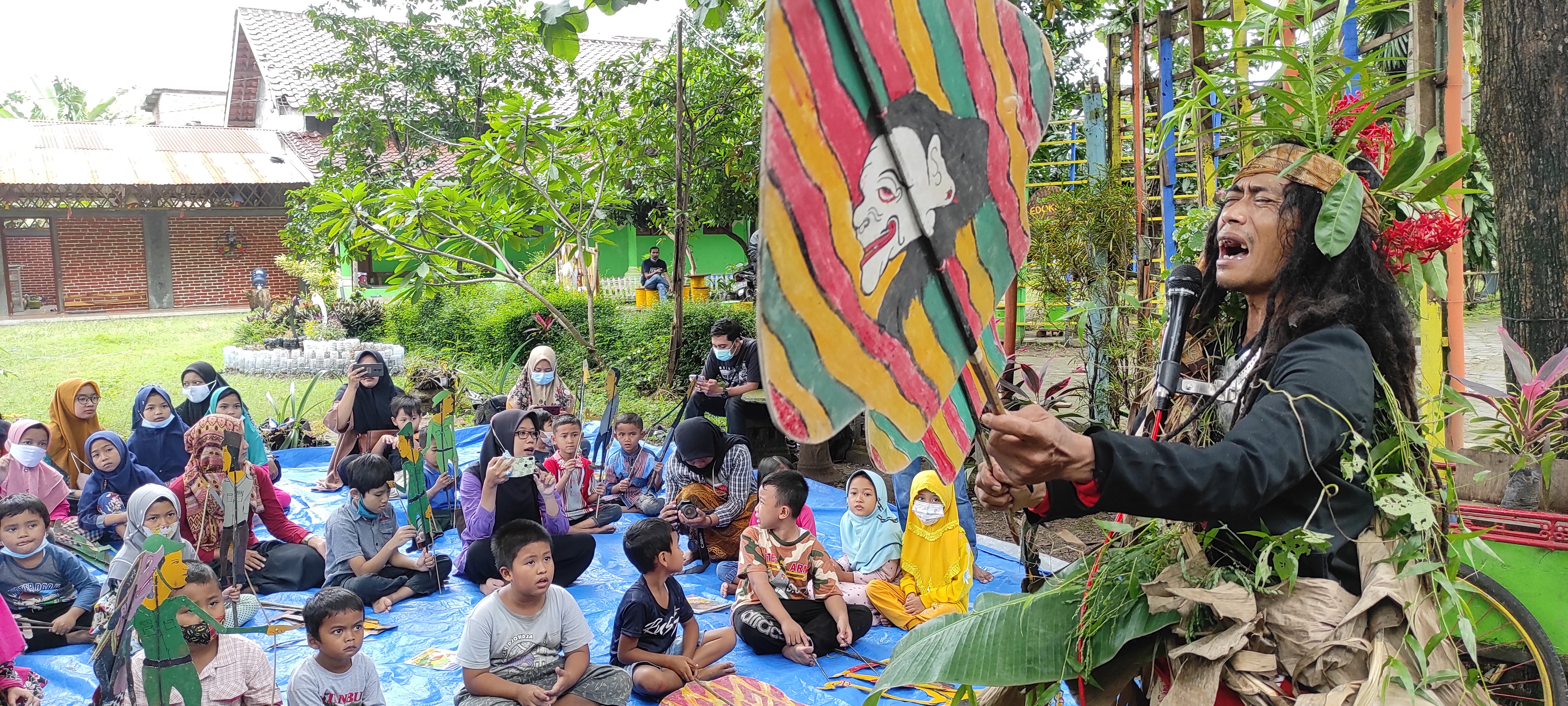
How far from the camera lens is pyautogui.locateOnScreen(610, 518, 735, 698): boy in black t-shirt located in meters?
3.70

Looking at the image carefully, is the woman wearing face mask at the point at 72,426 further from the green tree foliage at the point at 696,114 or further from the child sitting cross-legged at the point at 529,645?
the green tree foliage at the point at 696,114

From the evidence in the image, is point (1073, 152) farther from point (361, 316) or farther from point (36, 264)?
point (36, 264)

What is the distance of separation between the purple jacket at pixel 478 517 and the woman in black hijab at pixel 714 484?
56cm

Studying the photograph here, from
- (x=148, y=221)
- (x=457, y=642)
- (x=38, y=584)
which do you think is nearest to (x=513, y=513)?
(x=457, y=642)

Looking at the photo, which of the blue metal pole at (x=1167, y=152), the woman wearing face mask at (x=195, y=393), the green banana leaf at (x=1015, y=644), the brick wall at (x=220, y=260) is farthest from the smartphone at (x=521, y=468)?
the brick wall at (x=220, y=260)

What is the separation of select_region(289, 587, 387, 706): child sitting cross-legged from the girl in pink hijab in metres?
2.71

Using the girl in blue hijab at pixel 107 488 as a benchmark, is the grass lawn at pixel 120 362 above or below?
above

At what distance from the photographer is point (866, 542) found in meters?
4.50

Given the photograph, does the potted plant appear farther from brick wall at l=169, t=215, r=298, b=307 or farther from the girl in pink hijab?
brick wall at l=169, t=215, r=298, b=307

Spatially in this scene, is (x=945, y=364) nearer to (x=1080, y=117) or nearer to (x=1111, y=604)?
(x=1111, y=604)

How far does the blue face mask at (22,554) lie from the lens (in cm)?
401

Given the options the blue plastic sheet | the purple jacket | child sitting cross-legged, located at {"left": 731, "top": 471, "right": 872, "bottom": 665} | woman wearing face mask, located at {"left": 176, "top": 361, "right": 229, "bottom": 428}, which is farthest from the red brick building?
child sitting cross-legged, located at {"left": 731, "top": 471, "right": 872, "bottom": 665}

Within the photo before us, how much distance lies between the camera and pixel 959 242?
3.69 ft

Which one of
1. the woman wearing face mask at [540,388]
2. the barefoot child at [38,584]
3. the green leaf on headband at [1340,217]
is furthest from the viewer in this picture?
the woman wearing face mask at [540,388]
